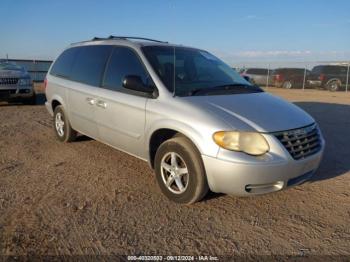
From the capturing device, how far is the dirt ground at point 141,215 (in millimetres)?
2971

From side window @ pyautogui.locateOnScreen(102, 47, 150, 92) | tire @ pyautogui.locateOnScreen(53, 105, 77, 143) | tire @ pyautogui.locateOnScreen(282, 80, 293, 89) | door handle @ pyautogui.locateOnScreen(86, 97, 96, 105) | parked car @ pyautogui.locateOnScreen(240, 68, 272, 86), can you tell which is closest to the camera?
side window @ pyautogui.locateOnScreen(102, 47, 150, 92)

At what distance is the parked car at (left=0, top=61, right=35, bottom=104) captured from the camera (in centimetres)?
1059

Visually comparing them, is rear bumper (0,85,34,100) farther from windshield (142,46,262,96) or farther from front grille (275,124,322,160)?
front grille (275,124,322,160)

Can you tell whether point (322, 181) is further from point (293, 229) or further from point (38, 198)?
point (38, 198)

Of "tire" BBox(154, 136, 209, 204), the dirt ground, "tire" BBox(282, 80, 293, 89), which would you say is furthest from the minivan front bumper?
"tire" BBox(282, 80, 293, 89)

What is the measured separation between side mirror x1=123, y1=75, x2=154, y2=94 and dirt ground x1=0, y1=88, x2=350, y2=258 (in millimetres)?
1186

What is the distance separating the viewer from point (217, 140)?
3.32 metres

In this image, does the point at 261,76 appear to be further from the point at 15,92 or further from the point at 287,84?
the point at 15,92

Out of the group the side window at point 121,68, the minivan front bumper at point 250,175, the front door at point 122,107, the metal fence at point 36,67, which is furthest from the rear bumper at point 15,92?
the metal fence at point 36,67

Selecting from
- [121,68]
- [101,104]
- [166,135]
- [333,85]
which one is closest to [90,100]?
[101,104]

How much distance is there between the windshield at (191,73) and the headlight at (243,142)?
885mm

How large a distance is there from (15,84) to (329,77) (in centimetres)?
2045

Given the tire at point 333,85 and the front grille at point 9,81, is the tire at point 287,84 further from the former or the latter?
the front grille at point 9,81

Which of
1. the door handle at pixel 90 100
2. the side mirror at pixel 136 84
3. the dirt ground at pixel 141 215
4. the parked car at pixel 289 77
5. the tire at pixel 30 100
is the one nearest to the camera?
the dirt ground at pixel 141 215
